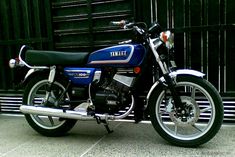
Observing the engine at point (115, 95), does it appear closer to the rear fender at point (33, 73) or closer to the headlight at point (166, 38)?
the headlight at point (166, 38)

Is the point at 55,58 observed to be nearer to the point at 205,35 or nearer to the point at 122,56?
the point at 122,56

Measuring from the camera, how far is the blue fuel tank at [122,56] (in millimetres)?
3957

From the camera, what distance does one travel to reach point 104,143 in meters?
4.25

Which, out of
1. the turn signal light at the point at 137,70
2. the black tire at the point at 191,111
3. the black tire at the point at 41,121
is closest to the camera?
the black tire at the point at 191,111

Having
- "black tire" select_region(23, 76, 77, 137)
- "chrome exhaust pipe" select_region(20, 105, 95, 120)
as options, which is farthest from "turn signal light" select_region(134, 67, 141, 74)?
"black tire" select_region(23, 76, 77, 137)

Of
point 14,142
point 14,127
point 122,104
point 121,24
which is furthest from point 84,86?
point 14,127

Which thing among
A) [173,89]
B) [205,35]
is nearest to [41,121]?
[173,89]

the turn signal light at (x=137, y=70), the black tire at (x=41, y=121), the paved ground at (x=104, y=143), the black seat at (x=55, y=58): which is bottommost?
the paved ground at (x=104, y=143)

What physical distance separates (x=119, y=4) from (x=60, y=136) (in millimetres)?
2123

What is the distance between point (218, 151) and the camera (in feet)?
12.4

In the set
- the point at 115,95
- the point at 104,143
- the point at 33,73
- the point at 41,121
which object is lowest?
the point at 104,143

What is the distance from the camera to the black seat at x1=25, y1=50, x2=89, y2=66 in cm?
425

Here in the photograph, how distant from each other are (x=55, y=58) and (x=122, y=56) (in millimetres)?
951

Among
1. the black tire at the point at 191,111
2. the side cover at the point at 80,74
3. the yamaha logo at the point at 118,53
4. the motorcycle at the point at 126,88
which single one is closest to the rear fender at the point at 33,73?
the motorcycle at the point at 126,88
